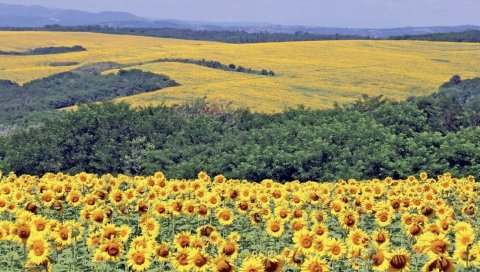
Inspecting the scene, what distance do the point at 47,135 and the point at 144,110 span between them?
21.7 feet

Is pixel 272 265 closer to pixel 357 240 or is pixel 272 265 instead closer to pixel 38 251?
pixel 357 240

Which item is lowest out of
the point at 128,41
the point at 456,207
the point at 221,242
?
the point at 128,41

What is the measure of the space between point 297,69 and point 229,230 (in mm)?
87622

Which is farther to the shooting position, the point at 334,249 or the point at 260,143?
the point at 260,143

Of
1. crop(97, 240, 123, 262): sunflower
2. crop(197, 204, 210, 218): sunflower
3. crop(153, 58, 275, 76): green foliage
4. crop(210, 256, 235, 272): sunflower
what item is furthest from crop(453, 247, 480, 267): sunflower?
crop(153, 58, 275, 76): green foliage

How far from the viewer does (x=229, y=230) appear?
1334 cm

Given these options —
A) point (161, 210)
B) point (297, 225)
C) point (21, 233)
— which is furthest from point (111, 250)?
point (161, 210)

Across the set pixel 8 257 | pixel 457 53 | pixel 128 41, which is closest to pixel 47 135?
pixel 8 257

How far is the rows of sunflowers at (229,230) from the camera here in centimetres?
903

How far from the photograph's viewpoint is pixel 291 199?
15398mm

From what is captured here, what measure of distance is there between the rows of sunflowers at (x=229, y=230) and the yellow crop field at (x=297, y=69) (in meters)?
55.9

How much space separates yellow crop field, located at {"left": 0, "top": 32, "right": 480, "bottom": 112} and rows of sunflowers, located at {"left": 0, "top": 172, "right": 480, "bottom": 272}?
55.9 m

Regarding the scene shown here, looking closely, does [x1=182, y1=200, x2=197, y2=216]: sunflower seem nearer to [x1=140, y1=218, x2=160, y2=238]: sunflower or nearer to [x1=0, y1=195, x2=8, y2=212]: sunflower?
[x1=140, y1=218, x2=160, y2=238]: sunflower

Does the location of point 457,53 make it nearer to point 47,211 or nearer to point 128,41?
point 128,41
